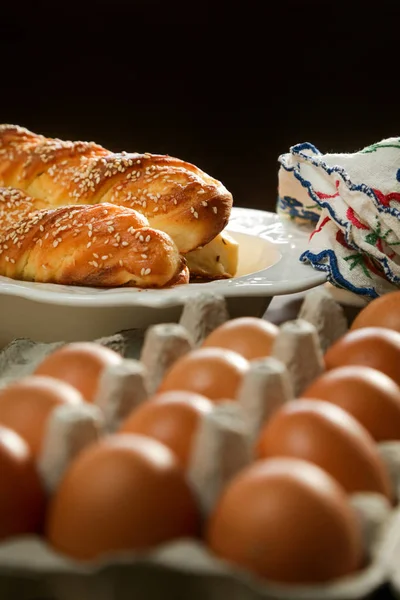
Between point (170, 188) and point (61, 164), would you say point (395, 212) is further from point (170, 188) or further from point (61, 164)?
point (61, 164)

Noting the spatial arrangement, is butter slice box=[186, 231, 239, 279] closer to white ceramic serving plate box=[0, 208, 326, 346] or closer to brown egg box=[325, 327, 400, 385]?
white ceramic serving plate box=[0, 208, 326, 346]

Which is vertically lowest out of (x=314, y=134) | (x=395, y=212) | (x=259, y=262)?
(x=314, y=134)

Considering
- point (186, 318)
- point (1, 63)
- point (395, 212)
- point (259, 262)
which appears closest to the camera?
point (186, 318)

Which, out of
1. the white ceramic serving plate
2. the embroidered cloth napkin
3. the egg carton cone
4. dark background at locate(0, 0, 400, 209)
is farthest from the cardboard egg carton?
dark background at locate(0, 0, 400, 209)

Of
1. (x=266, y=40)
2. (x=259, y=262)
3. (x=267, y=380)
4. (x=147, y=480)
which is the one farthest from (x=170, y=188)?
(x=266, y=40)

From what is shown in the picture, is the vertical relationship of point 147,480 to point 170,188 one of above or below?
above

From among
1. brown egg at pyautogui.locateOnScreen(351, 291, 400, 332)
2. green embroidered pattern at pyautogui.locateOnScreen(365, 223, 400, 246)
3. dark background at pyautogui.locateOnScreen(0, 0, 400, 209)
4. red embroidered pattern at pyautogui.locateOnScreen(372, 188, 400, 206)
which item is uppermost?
brown egg at pyautogui.locateOnScreen(351, 291, 400, 332)

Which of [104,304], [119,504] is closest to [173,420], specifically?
[119,504]
